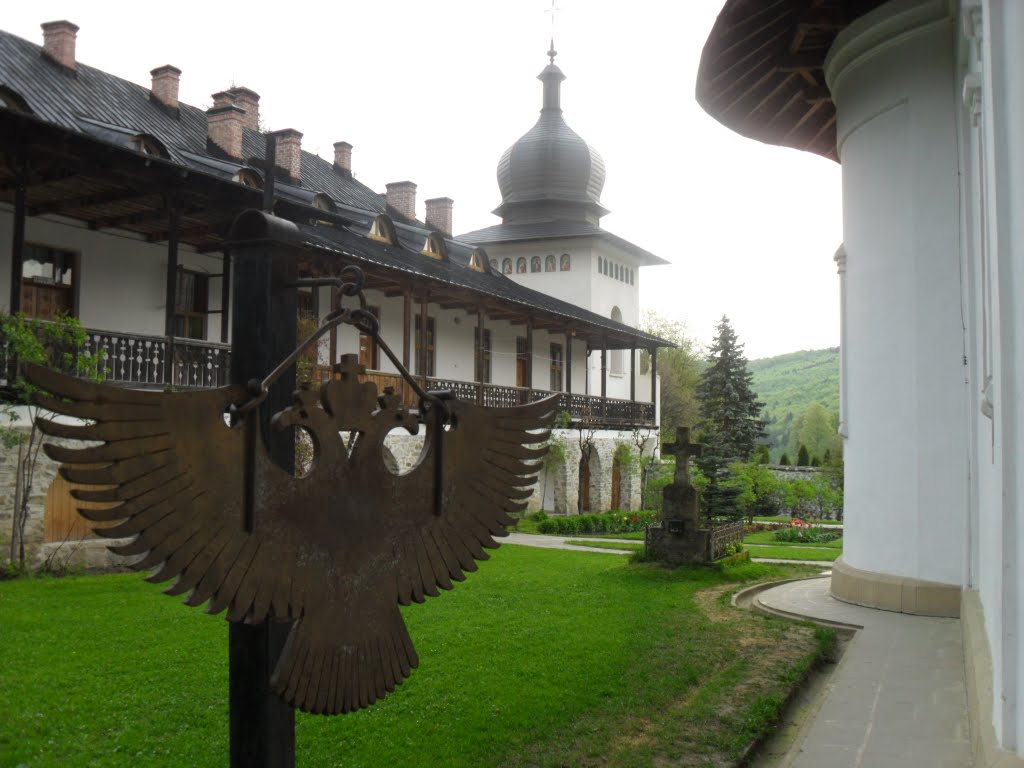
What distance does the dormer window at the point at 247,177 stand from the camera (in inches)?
659

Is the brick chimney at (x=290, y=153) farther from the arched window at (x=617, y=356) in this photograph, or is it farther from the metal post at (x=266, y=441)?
the metal post at (x=266, y=441)

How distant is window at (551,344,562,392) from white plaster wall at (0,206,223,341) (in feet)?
51.6

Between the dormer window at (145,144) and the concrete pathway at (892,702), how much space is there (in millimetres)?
11549

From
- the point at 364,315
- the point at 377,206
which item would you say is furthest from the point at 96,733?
the point at 377,206

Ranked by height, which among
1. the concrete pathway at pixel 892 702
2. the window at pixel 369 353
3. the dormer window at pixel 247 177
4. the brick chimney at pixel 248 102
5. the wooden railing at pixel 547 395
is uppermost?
the brick chimney at pixel 248 102

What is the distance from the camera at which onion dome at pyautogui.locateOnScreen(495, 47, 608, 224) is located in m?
39.6

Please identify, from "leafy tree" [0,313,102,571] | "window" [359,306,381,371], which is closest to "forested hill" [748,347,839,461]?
"window" [359,306,381,371]

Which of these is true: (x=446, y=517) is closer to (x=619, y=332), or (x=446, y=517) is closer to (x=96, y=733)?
(x=96, y=733)

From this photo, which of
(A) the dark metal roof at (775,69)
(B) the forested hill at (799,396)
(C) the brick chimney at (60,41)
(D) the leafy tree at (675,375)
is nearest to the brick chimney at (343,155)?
(C) the brick chimney at (60,41)

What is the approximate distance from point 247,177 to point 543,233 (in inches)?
867

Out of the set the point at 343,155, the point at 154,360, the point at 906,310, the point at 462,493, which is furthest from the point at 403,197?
the point at 462,493

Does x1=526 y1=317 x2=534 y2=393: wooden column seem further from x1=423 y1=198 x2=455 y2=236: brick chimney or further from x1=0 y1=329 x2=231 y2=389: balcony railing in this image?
x1=0 y1=329 x2=231 y2=389: balcony railing

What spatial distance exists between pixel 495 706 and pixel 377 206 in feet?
74.8

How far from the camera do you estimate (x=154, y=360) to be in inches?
600
